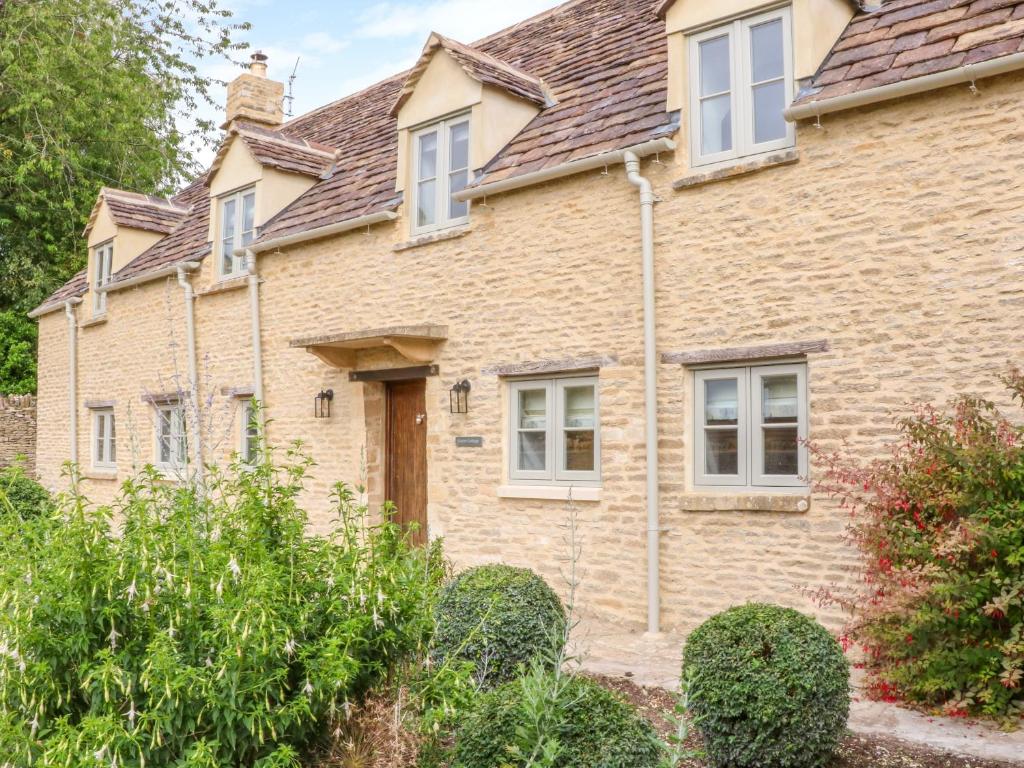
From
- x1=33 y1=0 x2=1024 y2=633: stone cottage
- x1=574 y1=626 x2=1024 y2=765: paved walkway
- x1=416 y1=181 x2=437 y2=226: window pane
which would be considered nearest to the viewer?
x1=574 y1=626 x2=1024 y2=765: paved walkway


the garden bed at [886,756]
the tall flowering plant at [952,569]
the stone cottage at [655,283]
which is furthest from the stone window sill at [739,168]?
the garden bed at [886,756]

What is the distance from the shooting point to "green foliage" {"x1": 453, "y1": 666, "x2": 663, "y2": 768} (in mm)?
3572

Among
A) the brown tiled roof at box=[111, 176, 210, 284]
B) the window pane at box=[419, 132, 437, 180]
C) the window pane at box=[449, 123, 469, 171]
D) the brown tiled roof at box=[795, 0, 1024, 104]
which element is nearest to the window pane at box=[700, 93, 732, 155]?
the brown tiled roof at box=[795, 0, 1024, 104]

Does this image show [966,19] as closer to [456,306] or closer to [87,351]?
[456,306]

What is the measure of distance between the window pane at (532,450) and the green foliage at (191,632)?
5337 mm

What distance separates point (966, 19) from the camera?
24.1 ft

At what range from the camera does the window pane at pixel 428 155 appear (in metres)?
11.2

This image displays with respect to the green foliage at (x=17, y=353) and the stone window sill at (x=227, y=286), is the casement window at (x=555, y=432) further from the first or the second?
the green foliage at (x=17, y=353)

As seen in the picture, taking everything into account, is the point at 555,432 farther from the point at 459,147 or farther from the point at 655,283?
the point at 459,147

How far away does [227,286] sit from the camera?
45.1ft

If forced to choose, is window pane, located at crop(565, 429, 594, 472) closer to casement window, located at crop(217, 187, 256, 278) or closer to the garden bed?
the garden bed

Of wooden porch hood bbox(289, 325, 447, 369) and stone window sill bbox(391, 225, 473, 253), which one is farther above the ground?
stone window sill bbox(391, 225, 473, 253)

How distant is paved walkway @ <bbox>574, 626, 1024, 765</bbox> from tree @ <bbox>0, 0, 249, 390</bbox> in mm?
18239

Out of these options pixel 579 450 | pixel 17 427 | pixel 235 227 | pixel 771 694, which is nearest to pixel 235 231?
pixel 235 227
